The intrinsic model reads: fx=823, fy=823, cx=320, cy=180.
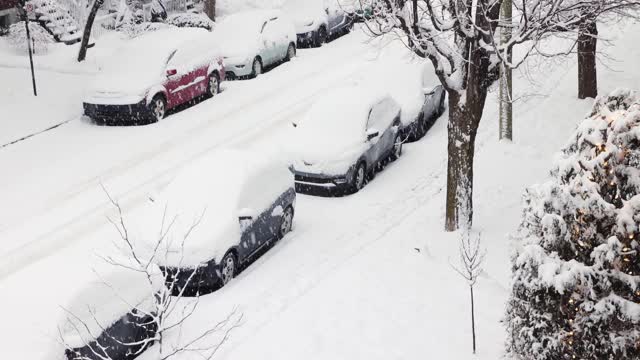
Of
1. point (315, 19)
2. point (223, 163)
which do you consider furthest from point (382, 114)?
point (315, 19)

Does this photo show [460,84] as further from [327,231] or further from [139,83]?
[139,83]

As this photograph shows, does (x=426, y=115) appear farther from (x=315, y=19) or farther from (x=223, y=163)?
(x=315, y=19)

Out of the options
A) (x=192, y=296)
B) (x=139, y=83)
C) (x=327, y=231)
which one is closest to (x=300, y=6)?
(x=139, y=83)

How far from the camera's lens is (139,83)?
2116 cm

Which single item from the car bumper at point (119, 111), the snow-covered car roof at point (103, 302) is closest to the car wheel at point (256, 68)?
the car bumper at point (119, 111)

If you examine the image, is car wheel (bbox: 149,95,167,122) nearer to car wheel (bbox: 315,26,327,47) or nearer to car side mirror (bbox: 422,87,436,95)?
car side mirror (bbox: 422,87,436,95)

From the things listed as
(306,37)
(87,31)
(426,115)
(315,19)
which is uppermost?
(87,31)

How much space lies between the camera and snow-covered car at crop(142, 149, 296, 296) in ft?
41.8

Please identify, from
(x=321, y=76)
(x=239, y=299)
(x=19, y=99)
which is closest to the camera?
(x=239, y=299)

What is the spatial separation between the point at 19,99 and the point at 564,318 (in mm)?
18143

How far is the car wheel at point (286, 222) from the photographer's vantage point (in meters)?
14.9

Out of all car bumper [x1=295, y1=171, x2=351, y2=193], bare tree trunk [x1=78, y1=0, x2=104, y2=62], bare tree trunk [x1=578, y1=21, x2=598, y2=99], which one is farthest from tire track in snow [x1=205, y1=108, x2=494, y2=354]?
bare tree trunk [x1=78, y1=0, x2=104, y2=62]

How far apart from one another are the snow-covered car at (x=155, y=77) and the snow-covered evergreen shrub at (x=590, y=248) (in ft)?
45.6

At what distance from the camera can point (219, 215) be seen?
1324 cm
